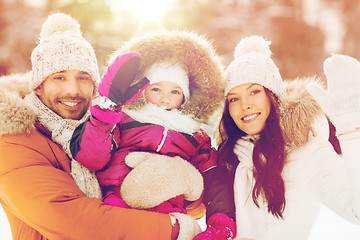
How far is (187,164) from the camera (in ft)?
5.77

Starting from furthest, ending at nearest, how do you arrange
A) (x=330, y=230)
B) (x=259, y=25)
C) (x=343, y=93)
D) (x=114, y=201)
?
(x=259, y=25)
(x=330, y=230)
(x=114, y=201)
(x=343, y=93)

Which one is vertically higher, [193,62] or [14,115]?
[193,62]

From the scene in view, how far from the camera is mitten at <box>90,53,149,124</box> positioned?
4.75 ft

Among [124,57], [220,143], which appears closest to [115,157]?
[124,57]

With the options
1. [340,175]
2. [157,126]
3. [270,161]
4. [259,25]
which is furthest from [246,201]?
[259,25]

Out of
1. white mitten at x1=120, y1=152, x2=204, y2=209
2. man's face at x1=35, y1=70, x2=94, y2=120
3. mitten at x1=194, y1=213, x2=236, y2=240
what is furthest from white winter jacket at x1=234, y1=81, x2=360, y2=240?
man's face at x1=35, y1=70, x2=94, y2=120

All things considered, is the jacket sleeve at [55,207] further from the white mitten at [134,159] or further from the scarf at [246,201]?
the scarf at [246,201]

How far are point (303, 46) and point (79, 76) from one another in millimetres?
16474

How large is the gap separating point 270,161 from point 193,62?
854mm

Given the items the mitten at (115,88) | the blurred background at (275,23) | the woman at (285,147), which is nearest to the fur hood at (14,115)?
the mitten at (115,88)

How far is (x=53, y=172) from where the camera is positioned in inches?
58.9

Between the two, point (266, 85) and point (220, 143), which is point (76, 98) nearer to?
point (220, 143)

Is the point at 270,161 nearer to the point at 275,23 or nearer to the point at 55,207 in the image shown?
the point at 55,207

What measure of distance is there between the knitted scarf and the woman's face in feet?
3.37
